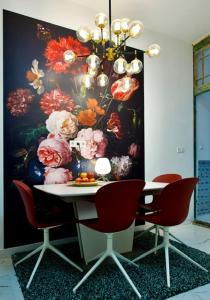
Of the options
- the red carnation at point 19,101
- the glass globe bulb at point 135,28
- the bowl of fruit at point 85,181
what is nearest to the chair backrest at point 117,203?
the bowl of fruit at point 85,181

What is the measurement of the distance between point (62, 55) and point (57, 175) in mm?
1421

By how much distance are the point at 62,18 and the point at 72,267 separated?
2766 mm

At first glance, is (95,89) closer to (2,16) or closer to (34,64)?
(34,64)

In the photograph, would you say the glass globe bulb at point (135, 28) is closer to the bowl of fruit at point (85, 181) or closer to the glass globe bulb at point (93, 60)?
the glass globe bulb at point (93, 60)

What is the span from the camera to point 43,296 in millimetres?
1858

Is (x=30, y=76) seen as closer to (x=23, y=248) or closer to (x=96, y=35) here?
(x=96, y=35)

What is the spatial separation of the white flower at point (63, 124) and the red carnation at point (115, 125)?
0.49 meters

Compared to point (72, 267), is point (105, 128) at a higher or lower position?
higher

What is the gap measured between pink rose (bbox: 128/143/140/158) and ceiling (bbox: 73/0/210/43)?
1.71 metres

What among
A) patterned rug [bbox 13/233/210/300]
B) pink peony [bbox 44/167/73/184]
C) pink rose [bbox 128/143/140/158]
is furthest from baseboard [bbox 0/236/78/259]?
pink rose [bbox 128/143/140/158]

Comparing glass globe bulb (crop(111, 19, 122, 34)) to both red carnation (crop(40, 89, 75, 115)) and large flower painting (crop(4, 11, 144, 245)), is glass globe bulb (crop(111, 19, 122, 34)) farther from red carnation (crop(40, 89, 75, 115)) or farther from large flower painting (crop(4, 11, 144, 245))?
red carnation (crop(40, 89, 75, 115))

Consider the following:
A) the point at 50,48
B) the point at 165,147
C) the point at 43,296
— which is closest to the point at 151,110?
the point at 165,147

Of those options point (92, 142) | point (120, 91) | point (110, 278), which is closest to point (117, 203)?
point (110, 278)

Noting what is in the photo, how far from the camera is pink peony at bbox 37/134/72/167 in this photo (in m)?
2.88
